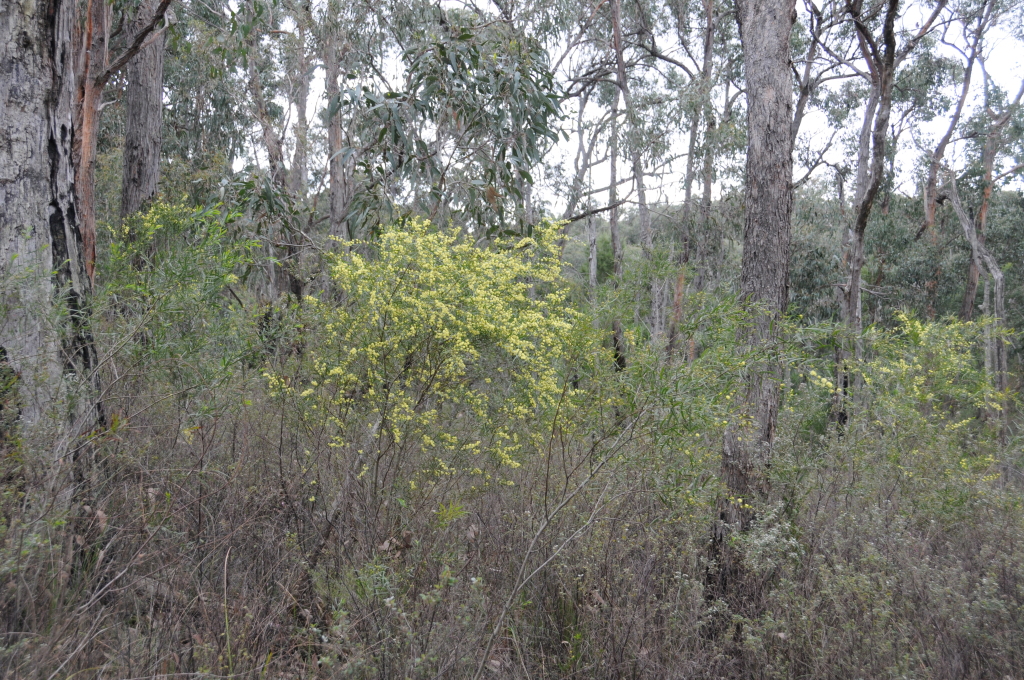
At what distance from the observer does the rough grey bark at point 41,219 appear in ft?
10.4

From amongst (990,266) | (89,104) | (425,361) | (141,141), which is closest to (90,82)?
(89,104)

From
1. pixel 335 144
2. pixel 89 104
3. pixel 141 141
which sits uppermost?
pixel 335 144

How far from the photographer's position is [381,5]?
352 inches

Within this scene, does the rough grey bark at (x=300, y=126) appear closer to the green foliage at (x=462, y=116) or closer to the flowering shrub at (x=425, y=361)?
the green foliage at (x=462, y=116)

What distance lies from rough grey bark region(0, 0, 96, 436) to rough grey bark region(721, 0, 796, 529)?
3.49m

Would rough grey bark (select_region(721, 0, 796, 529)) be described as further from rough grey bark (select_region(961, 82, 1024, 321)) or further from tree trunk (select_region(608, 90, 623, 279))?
rough grey bark (select_region(961, 82, 1024, 321))

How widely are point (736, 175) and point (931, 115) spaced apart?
7.93 m

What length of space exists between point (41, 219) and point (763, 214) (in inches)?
163

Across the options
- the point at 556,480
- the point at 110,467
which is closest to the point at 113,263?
the point at 110,467

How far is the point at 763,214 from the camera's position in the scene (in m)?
5.12

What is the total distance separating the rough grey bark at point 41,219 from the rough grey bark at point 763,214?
3.49m

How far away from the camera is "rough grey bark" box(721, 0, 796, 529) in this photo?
4.75 meters

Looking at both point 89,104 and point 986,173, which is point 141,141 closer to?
point 89,104

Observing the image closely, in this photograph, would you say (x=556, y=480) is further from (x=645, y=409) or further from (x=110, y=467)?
(x=110, y=467)
